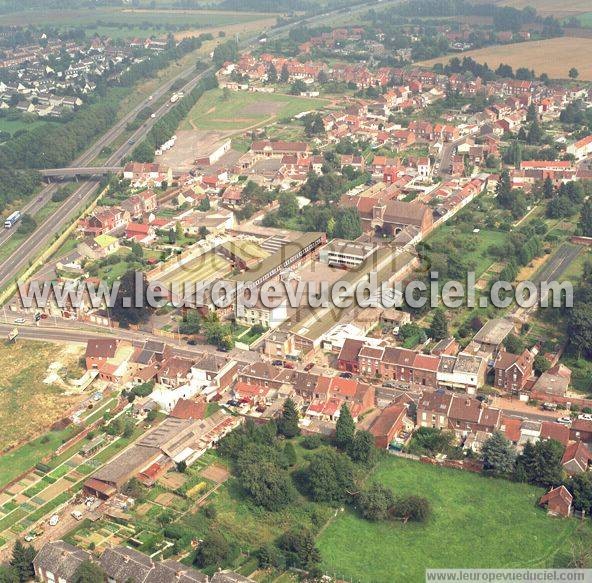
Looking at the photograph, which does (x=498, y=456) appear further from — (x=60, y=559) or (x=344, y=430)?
(x=60, y=559)

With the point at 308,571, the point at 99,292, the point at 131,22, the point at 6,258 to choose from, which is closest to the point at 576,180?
the point at 99,292

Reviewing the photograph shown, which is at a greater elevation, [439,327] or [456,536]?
[439,327]

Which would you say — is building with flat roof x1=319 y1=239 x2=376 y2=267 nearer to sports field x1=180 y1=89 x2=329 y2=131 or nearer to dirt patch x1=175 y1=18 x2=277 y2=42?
sports field x1=180 y1=89 x2=329 y2=131

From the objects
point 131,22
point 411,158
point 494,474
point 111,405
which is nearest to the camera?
point 494,474

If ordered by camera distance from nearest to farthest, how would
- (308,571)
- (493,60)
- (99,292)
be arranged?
(308,571) < (99,292) < (493,60)

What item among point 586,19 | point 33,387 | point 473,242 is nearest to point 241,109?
point 473,242

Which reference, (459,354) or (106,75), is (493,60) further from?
(459,354)

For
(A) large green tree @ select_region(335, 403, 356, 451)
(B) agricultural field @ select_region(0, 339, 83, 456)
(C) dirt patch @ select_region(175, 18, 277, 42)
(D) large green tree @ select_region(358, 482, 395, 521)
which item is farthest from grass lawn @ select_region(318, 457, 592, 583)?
(C) dirt patch @ select_region(175, 18, 277, 42)
